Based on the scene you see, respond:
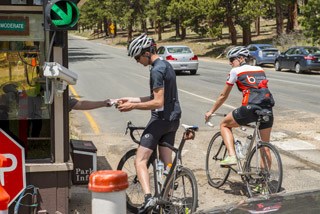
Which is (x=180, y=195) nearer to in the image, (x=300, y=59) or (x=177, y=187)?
(x=177, y=187)

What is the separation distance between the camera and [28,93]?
5.38m

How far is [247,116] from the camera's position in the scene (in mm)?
6148

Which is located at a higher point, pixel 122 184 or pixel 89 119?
pixel 122 184

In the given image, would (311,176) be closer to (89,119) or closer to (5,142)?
(5,142)

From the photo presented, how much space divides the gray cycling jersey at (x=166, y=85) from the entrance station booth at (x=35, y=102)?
0.90 metres

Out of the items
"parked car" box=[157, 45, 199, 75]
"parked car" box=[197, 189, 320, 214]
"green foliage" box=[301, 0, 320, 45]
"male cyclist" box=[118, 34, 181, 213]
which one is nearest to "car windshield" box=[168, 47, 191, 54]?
"parked car" box=[157, 45, 199, 75]

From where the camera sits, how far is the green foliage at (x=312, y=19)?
32516 mm

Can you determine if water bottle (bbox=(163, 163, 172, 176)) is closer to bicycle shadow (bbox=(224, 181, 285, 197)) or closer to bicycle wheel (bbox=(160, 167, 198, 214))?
bicycle wheel (bbox=(160, 167, 198, 214))

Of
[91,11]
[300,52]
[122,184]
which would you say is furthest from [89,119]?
[91,11]

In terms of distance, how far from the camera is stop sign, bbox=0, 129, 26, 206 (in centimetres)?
504

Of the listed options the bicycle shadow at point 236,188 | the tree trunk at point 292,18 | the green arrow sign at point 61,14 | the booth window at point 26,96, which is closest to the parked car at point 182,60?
the bicycle shadow at point 236,188

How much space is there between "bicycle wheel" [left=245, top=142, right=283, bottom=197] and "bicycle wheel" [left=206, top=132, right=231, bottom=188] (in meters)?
0.61

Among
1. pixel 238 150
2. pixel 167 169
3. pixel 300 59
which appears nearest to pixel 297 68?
pixel 300 59

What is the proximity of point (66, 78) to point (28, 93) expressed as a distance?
805mm
